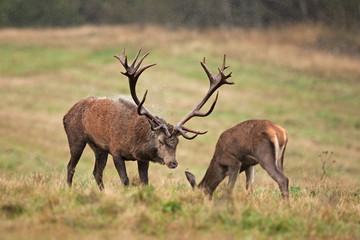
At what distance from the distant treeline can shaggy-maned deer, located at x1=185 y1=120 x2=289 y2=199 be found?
27863mm

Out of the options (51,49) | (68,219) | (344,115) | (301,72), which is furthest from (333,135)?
(51,49)

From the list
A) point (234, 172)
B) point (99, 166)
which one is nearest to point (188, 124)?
point (99, 166)

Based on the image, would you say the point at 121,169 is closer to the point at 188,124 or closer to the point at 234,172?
the point at 234,172

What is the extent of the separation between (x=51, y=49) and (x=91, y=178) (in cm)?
2926

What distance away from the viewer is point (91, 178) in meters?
10.4

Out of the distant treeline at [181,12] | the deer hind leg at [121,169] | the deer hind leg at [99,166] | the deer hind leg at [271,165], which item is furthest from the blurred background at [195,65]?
the deer hind leg at [271,165]

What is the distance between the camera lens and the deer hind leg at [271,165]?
335 inches

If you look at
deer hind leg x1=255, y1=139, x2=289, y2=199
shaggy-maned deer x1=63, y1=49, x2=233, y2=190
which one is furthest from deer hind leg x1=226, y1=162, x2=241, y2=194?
shaggy-maned deer x1=63, y1=49, x2=233, y2=190

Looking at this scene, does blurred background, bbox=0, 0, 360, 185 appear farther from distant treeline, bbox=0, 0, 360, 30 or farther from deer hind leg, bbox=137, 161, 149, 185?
deer hind leg, bbox=137, 161, 149, 185

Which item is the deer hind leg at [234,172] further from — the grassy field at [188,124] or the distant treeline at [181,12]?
the distant treeline at [181,12]

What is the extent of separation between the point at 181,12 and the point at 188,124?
69.4 ft

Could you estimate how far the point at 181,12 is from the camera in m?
43.2

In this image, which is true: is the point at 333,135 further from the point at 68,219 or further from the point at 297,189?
the point at 68,219

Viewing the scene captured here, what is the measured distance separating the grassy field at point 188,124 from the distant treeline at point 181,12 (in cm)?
163
